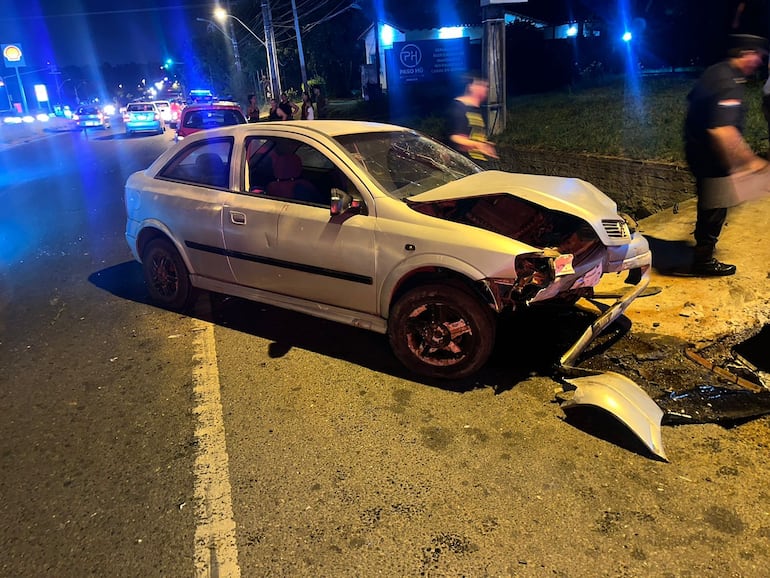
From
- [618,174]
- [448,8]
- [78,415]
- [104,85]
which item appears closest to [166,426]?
[78,415]

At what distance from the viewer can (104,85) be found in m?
172

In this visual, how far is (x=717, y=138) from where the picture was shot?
196 inches

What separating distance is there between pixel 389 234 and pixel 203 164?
7.13ft

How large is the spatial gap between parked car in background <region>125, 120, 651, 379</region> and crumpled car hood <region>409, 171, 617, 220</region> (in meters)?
0.01

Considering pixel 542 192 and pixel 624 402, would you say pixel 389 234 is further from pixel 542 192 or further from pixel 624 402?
pixel 624 402

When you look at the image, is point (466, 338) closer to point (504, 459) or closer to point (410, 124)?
point (504, 459)

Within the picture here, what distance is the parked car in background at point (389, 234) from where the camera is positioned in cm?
378

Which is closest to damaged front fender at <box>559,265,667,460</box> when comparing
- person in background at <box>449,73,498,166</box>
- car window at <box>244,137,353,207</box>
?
car window at <box>244,137,353,207</box>

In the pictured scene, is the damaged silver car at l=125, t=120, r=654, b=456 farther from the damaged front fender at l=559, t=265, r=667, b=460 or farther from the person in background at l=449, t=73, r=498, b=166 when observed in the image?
the person in background at l=449, t=73, r=498, b=166

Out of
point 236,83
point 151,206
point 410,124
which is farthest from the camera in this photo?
point 236,83

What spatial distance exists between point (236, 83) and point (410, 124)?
4031 cm

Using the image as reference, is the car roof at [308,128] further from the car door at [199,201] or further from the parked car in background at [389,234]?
the car door at [199,201]

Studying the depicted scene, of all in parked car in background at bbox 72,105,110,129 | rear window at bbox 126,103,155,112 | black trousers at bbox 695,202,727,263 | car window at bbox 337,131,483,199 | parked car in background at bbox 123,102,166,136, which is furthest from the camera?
parked car in background at bbox 72,105,110,129

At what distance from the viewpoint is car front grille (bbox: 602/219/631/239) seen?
392cm
